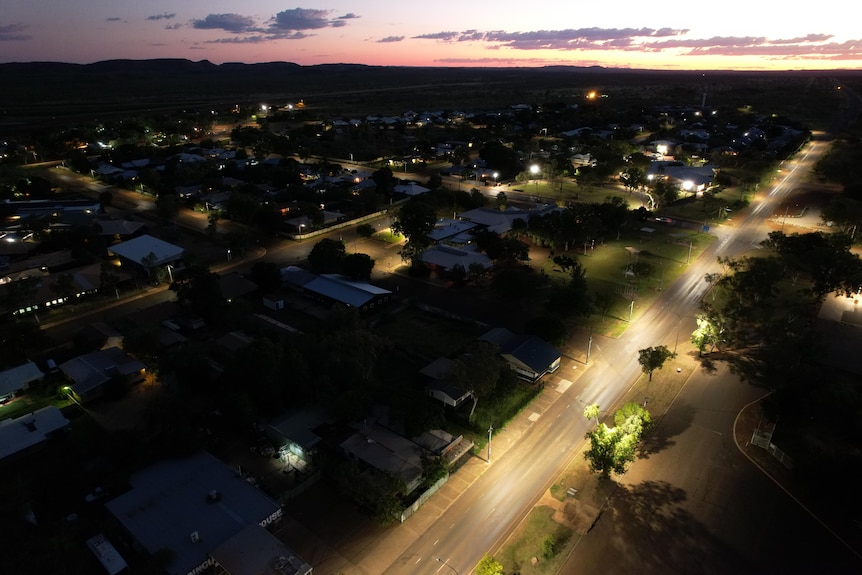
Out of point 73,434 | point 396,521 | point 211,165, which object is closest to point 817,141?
point 211,165

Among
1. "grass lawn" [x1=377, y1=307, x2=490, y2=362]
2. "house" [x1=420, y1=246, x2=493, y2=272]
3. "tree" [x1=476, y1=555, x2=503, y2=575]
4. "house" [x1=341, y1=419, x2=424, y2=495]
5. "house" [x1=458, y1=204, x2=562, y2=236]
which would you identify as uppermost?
"tree" [x1=476, y1=555, x2=503, y2=575]

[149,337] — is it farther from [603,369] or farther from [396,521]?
[603,369]

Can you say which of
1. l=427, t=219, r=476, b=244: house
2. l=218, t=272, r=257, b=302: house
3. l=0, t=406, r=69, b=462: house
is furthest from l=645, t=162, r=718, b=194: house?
l=0, t=406, r=69, b=462: house

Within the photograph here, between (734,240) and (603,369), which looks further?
(734,240)

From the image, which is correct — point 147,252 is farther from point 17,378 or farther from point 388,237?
point 388,237

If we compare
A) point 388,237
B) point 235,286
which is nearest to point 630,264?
point 388,237

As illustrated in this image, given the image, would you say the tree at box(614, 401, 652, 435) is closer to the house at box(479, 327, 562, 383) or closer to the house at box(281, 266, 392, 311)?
the house at box(479, 327, 562, 383)
